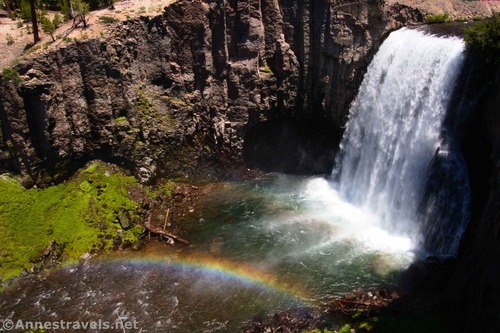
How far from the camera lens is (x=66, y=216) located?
26859mm

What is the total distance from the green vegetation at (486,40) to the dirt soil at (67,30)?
67.6 feet

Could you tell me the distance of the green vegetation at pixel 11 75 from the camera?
25.7 meters

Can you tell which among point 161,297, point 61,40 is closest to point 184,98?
point 61,40

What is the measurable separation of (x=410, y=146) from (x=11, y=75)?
25.9 metres

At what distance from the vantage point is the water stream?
71.0ft

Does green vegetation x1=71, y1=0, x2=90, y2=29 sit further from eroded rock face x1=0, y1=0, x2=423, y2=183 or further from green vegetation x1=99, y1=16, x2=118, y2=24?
eroded rock face x1=0, y1=0, x2=423, y2=183

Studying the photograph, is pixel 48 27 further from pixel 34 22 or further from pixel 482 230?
pixel 482 230

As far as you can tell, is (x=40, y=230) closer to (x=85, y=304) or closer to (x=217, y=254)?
(x=85, y=304)

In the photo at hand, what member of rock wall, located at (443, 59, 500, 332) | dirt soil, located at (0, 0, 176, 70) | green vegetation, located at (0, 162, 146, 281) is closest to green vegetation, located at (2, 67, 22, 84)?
dirt soil, located at (0, 0, 176, 70)

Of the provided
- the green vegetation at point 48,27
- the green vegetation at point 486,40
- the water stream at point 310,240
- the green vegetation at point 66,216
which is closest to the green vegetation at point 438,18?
the water stream at point 310,240

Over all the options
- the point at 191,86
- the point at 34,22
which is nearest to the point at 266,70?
the point at 191,86

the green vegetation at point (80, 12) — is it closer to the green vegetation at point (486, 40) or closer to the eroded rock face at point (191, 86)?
the eroded rock face at point (191, 86)

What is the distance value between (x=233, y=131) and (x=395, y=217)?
14.8 metres

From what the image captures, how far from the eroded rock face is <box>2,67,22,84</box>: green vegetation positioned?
1.46 feet
